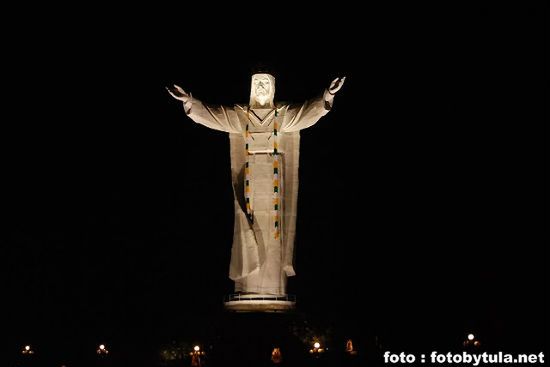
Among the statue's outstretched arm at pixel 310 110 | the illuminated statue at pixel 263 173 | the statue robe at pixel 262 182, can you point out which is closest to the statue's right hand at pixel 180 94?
the illuminated statue at pixel 263 173

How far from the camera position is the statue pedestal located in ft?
48.7

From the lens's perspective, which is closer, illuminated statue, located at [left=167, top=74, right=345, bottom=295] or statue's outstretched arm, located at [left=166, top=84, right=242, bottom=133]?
illuminated statue, located at [left=167, top=74, right=345, bottom=295]

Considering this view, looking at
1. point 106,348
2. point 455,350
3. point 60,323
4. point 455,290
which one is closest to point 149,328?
point 106,348

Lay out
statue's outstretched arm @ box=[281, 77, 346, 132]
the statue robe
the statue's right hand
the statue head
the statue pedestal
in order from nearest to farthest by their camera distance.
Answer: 1. the statue pedestal
2. statue's outstretched arm @ box=[281, 77, 346, 132]
3. the statue robe
4. the statue's right hand
5. the statue head

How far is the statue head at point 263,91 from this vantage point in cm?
1577

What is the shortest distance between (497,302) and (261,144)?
793cm

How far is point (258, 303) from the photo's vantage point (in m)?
14.9

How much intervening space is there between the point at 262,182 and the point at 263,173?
0.54 feet

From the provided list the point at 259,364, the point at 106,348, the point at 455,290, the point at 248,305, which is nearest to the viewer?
the point at 259,364

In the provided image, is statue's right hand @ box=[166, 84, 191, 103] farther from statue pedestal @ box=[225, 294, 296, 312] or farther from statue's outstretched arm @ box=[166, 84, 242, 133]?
statue pedestal @ box=[225, 294, 296, 312]

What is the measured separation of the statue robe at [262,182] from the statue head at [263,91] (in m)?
0.13

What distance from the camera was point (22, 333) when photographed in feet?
65.5

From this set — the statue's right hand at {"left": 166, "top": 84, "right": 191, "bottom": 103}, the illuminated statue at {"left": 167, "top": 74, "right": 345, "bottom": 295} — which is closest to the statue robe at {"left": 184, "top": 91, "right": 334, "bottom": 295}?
the illuminated statue at {"left": 167, "top": 74, "right": 345, "bottom": 295}

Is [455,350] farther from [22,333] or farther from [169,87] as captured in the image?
[22,333]
